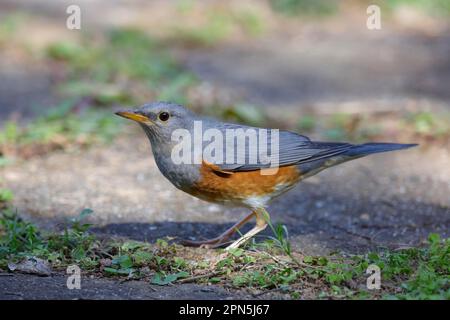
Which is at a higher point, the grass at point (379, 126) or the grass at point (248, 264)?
the grass at point (379, 126)

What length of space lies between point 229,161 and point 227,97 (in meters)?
4.22

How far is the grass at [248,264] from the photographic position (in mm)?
4570

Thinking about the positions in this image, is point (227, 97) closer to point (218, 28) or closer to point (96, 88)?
point (96, 88)

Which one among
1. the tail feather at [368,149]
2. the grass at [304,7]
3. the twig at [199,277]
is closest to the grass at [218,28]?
the grass at [304,7]

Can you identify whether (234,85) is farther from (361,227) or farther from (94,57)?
(361,227)

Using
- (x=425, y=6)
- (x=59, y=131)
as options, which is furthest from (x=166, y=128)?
(x=425, y=6)

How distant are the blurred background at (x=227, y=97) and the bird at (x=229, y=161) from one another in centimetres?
54

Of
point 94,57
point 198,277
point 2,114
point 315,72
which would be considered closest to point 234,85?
point 315,72

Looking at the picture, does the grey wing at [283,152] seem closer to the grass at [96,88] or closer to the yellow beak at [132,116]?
the yellow beak at [132,116]

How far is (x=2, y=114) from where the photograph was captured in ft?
30.3

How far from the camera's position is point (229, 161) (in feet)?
17.7

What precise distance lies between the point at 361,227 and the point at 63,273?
8.65 feet

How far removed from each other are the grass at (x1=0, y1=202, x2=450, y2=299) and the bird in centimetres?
31
